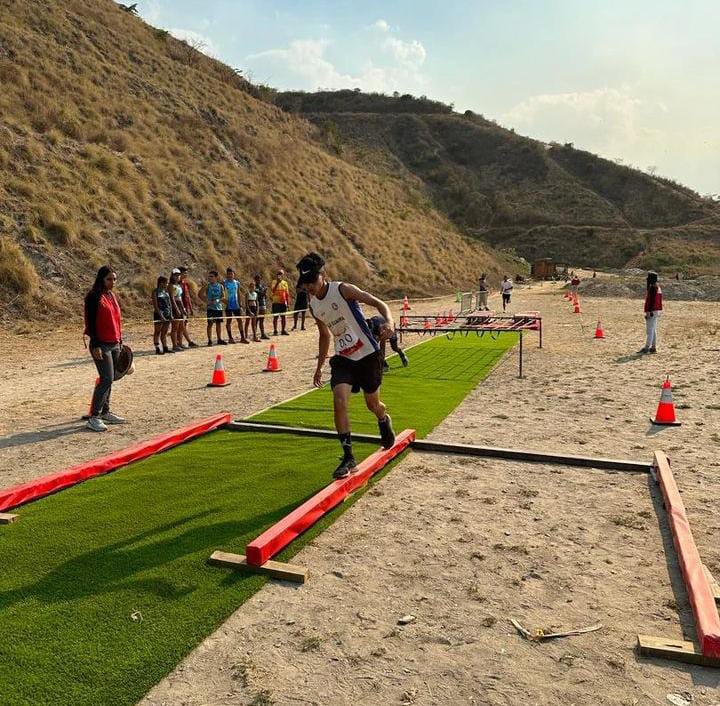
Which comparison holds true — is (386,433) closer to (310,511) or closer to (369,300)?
(369,300)

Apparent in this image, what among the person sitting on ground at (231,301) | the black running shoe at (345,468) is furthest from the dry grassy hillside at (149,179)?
the black running shoe at (345,468)

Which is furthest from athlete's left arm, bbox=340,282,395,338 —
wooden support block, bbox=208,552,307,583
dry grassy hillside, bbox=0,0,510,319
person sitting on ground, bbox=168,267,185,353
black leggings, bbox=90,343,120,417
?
dry grassy hillside, bbox=0,0,510,319

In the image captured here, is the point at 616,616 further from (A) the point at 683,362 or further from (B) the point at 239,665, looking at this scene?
(A) the point at 683,362

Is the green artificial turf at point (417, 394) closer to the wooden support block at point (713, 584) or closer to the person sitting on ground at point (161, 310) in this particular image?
the wooden support block at point (713, 584)

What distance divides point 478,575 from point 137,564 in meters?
2.27

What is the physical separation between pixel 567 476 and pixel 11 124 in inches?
932

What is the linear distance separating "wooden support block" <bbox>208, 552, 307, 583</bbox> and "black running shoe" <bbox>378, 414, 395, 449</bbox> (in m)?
Answer: 2.27

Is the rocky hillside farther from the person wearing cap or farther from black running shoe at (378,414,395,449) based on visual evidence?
the person wearing cap

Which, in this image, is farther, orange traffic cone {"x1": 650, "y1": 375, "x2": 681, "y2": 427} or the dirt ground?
orange traffic cone {"x1": 650, "y1": 375, "x2": 681, "y2": 427}

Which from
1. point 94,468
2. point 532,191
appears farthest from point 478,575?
point 532,191

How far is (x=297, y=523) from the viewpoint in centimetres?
451

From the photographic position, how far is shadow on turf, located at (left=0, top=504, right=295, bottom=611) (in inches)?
146

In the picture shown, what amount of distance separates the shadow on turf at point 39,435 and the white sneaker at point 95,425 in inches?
5.0

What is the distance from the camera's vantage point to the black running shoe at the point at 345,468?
5453 millimetres
